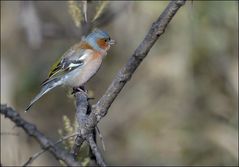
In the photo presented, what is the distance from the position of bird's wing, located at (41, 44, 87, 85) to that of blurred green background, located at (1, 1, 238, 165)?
4.73 feet

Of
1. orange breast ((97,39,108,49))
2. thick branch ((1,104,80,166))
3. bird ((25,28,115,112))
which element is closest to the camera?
thick branch ((1,104,80,166))

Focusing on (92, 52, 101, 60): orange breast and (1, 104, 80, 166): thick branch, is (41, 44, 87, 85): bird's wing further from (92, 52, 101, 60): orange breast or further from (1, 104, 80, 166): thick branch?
(1, 104, 80, 166): thick branch

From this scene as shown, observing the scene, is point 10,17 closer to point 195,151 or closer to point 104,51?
point 104,51

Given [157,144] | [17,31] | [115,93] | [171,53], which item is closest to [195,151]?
[157,144]

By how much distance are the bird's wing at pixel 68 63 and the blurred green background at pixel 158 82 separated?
144 centimetres

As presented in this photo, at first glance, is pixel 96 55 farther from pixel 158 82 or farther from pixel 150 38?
pixel 150 38

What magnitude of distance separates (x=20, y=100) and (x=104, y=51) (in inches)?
116

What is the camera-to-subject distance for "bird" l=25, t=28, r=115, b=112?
6199 mm

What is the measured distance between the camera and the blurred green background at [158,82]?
812 cm

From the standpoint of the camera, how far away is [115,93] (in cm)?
299

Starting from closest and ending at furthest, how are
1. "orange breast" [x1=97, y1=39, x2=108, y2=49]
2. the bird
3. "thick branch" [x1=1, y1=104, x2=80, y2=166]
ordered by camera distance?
"thick branch" [x1=1, y1=104, x2=80, y2=166]
the bird
"orange breast" [x1=97, y1=39, x2=108, y2=49]

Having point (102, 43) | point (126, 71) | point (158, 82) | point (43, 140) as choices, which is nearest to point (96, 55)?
point (102, 43)

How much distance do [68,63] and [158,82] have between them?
285 cm

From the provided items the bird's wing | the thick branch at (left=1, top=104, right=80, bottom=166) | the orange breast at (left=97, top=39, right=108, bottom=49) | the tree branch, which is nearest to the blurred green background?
the orange breast at (left=97, top=39, right=108, bottom=49)
